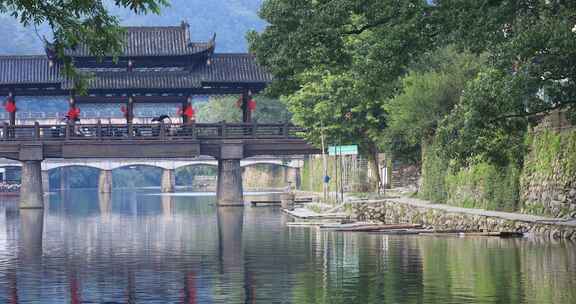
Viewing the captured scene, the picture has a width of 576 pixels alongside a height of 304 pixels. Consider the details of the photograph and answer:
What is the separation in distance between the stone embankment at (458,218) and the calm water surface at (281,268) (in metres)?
1.06

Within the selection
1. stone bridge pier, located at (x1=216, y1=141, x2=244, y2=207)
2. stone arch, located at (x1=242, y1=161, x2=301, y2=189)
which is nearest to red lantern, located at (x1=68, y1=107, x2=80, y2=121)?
stone bridge pier, located at (x1=216, y1=141, x2=244, y2=207)

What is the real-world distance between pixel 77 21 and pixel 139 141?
61766 millimetres

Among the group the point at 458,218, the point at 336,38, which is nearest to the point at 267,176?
the point at 458,218

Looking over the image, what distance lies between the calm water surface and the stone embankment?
1065mm

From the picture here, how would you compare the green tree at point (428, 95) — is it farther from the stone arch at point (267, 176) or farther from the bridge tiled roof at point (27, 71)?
the stone arch at point (267, 176)

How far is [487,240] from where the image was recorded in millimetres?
41156

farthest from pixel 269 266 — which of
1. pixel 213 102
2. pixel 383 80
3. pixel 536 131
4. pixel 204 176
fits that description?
pixel 204 176

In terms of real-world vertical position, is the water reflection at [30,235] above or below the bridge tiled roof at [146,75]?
below

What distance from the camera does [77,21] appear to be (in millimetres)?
22422

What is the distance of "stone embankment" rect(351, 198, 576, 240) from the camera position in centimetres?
3950

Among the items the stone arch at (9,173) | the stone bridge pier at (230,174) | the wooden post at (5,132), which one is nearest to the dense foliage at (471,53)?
the stone bridge pier at (230,174)

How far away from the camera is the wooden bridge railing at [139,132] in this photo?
83875 millimetres

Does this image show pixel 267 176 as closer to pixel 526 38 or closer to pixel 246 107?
pixel 246 107

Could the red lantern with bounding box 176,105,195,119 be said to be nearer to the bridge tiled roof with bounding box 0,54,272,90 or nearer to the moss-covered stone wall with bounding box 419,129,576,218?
the bridge tiled roof with bounding box 0,54,272,90
